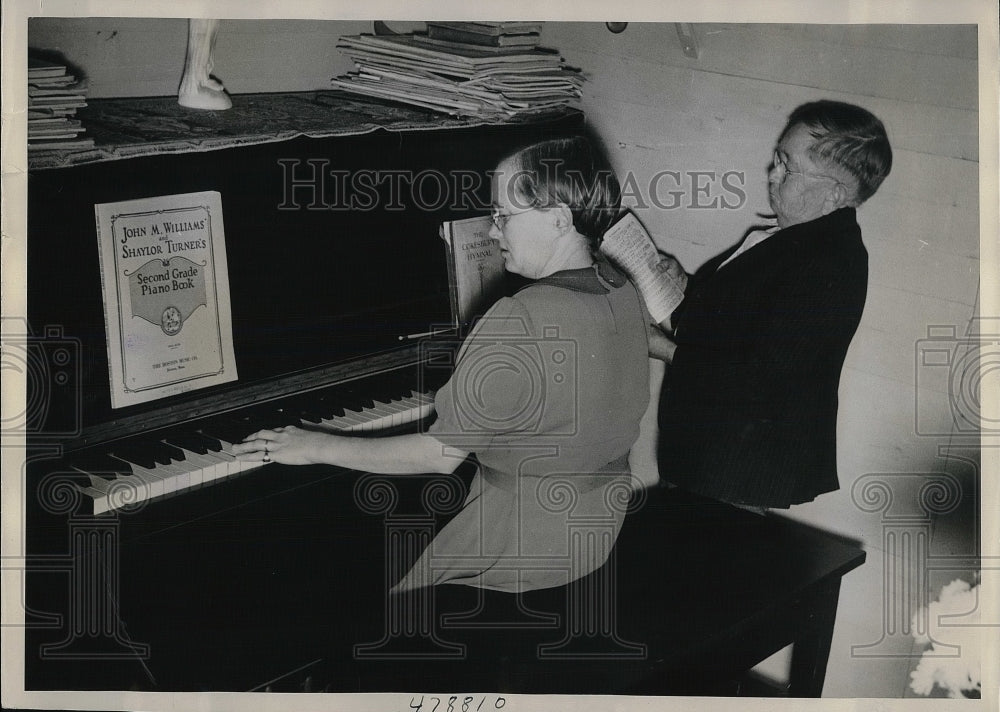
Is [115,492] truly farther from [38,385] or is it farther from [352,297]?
[352,297]

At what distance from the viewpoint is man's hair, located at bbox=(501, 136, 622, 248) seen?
182 cm

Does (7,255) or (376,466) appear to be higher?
(7,255)

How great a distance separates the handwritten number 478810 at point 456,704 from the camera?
6.17 feet

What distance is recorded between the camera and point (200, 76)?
1753 mm

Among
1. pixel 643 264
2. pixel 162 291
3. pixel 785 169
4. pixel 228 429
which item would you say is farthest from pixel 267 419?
pixel 785 169

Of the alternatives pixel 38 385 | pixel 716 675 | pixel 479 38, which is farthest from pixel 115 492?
pixel 716 675

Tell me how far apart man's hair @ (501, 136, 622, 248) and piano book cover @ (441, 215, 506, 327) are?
0.11m

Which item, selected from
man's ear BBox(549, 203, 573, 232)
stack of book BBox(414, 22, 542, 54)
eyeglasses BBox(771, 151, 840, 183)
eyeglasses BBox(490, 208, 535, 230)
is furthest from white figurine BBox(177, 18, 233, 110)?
eyeglasses BBox(771, 151, 840, 183)

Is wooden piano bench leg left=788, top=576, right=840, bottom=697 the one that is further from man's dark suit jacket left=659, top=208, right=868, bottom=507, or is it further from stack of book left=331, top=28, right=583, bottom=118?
stack of book left=331, top=28, right=583, bottom=118

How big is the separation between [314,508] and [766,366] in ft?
3.19

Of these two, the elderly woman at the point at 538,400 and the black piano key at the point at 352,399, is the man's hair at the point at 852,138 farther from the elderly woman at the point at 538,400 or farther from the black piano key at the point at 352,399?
the black piano key at the point at 352,399

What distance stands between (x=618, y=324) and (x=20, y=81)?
1296mm

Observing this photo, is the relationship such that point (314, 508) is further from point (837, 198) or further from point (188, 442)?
point (837, 198)

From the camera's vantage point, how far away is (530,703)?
1882 mm
